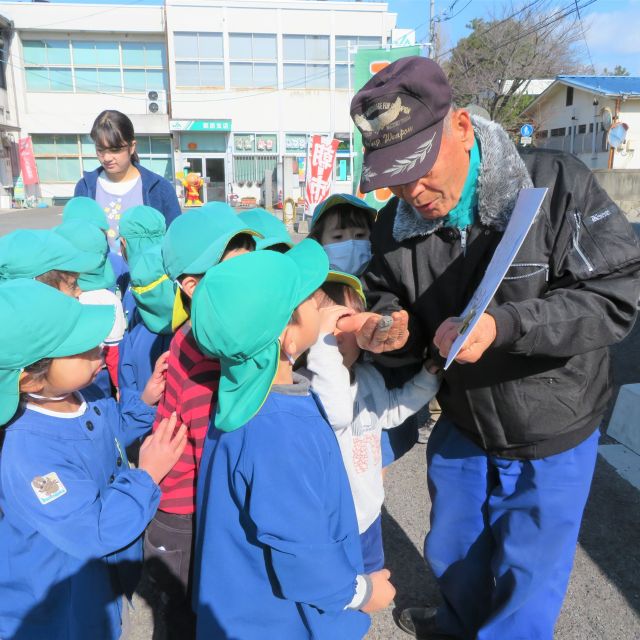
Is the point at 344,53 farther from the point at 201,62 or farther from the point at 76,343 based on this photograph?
the point at 76,343

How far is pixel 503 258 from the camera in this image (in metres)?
1.31

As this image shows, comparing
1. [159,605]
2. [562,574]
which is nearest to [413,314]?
[562,574]

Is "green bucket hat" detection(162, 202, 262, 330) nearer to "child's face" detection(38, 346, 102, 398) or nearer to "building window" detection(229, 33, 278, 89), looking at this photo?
"child's face" detection(38, 346, 102, 398)

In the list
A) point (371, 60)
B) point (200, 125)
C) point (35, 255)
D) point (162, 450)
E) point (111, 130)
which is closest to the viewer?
point (162, 450)

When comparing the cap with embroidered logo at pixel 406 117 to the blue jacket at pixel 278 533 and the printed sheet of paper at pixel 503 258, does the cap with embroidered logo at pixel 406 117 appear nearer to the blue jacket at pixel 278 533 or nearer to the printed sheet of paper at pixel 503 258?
the printed sheet of paper at pixel 503 258

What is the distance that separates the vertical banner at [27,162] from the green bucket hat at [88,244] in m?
A: 28.1

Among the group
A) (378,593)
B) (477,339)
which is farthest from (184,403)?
(477,339)

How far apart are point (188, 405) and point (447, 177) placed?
3.36 feet

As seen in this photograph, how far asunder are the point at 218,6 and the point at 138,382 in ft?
97.2

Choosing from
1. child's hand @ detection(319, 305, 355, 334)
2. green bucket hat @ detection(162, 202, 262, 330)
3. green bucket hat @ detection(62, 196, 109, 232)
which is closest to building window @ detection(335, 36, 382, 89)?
green bucket hat @ detection(62, 196, 109, 232)

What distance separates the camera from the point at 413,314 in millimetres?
1924

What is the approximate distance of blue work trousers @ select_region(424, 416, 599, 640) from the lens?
5.71 feet

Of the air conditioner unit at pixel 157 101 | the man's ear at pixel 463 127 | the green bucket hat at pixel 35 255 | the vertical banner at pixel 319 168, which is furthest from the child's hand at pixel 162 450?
the air conditioner unit at pixel 157 101

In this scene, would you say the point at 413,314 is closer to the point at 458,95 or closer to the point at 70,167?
the point at 458,95
